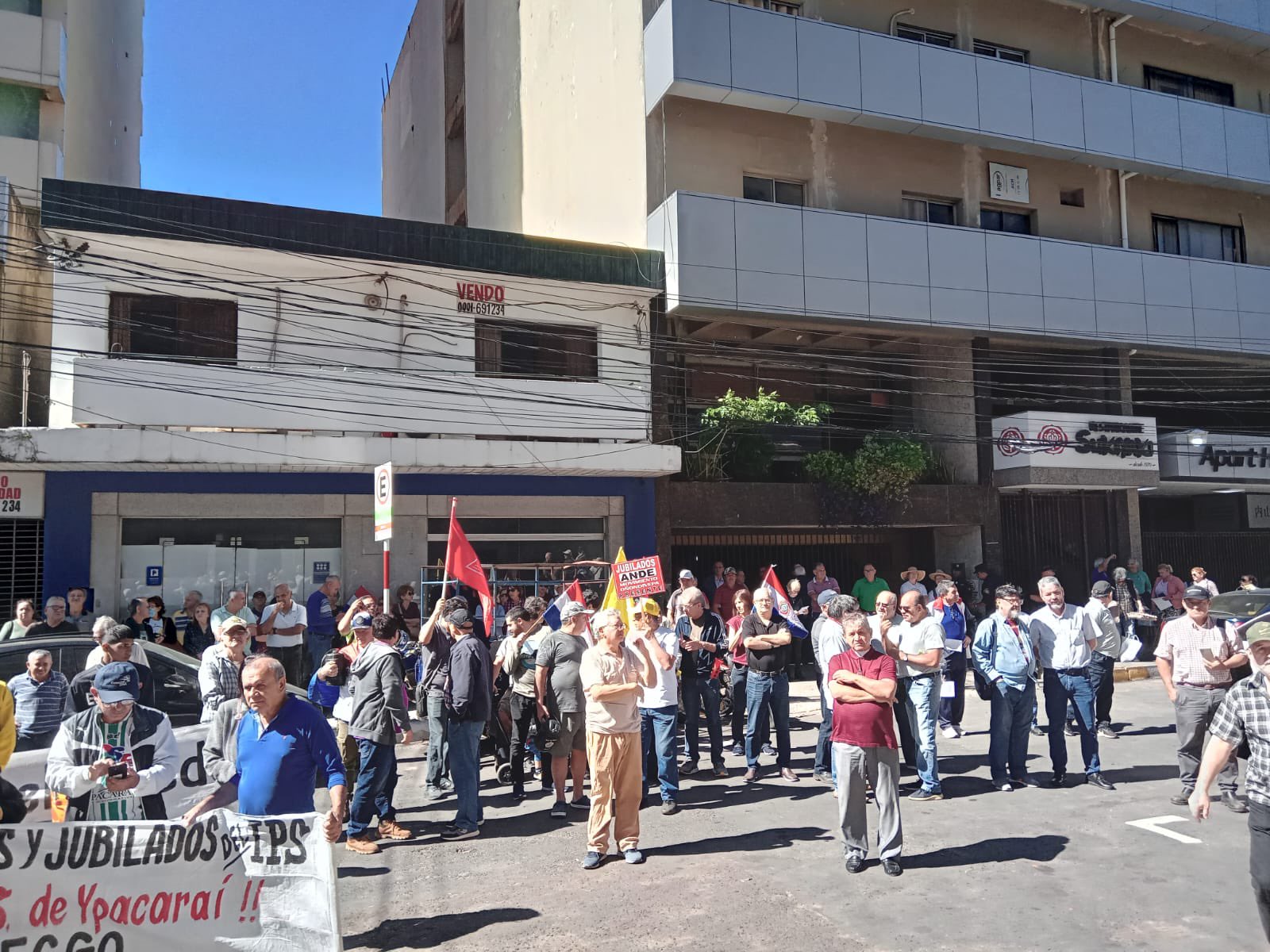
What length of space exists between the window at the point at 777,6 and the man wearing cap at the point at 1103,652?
1370 centimetres

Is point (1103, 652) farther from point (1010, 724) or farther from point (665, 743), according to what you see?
point (665, 743)

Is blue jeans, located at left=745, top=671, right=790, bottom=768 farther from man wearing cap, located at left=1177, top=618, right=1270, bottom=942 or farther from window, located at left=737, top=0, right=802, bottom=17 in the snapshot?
window, located at left=737, top=0, right=802, bottom=17

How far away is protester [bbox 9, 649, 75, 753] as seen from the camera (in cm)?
722

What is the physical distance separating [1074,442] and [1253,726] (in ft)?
53.9

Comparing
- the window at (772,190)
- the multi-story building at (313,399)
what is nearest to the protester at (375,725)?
the multi-story building at (313,399)

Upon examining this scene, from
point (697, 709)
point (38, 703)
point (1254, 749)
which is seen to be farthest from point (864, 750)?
point (38, 703)

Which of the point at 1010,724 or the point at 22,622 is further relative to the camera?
the point at 22,622

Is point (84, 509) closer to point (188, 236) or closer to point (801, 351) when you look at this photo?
point (188, 236)

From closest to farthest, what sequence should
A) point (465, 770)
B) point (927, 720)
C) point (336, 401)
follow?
point (465, 770), point (927, 720), point (336, 401)

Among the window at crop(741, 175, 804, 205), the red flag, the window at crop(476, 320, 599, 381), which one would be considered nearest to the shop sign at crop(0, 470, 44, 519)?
the window at crop(476, 320, 599, 381)

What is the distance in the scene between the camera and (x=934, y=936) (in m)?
5.59

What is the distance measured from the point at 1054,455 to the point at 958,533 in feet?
8.15

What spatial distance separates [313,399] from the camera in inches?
626

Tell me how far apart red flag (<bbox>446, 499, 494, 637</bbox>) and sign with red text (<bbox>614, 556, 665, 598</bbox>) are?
1.64 m
